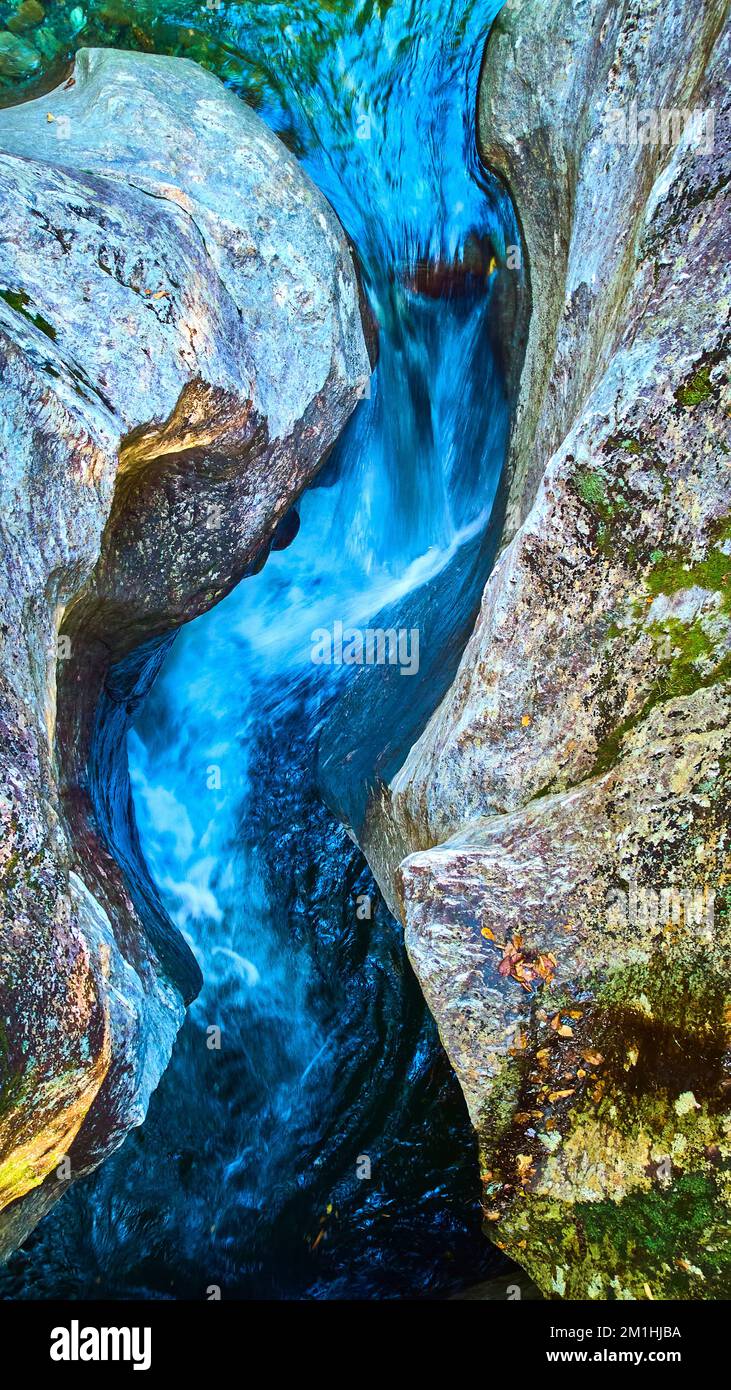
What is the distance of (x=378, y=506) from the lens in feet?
20.1

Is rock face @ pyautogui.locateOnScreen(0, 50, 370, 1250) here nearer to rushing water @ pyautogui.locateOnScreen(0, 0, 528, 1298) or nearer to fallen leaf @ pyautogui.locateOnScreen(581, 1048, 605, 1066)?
rushing water @ pyautogui.locateOnScreen(0, 0, 528, 1298)

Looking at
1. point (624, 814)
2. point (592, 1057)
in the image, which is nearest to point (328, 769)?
point (624, 814)

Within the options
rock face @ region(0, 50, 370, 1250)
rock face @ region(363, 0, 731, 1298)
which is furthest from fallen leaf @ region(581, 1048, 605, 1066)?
rock face @ region(0, 50, 370, 1250)

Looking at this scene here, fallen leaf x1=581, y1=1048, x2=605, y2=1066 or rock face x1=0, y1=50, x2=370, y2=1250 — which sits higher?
rock face x1=0, y1=50, x2=370, y2=1250

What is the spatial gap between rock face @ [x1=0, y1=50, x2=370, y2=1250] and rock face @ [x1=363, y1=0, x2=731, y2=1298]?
1.35 m

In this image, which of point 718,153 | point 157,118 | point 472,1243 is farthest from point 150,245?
point 472,1243

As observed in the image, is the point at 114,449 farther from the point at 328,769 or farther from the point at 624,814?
the point at 328,769

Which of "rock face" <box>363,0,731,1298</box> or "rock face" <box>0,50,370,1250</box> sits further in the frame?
"rock face" <box>363,0,731,1298</box>

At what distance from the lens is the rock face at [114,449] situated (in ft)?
9.74

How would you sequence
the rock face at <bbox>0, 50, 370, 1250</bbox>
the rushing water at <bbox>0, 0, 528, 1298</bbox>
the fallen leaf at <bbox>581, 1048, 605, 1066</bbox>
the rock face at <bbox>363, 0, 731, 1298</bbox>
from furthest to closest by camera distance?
1. the rushing water at <bbox>0, 0, 528, 1298</bbox>
2. the fallen leaf at <bbox>581, 1048, 605, 1066</bbox>
3. the rock face at <bbox>363, 0, 731, 1298</bbox>
4. the rock face at <bbox>0, 50, 370, 1250</bbox>

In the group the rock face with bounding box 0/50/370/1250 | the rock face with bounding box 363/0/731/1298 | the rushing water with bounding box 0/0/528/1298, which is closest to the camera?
the rock face with bounding box 0/50/370/1250

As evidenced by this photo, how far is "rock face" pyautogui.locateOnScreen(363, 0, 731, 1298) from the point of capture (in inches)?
121

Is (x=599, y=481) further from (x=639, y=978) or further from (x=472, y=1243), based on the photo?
(x=472, y=1243)

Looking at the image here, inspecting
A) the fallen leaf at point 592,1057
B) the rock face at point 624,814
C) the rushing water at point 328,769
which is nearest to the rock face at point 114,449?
the rushing water at point 328,769
